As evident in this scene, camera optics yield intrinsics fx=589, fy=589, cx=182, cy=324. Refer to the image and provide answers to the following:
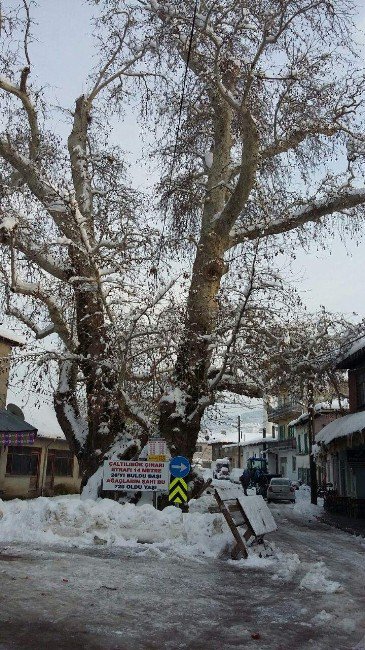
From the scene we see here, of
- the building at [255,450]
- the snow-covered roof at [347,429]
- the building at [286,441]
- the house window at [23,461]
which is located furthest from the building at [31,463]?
the building at [255,450]

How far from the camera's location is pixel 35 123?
1916cm

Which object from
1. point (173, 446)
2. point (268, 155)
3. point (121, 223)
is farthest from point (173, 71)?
point (173, 446)

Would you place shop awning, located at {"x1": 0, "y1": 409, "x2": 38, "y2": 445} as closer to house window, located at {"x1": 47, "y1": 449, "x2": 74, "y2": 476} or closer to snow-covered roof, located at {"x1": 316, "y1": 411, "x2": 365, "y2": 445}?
house window, located at {"x1": 47, "y1": 449, "x2": 74, "y2": 476}

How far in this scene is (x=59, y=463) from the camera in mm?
31422

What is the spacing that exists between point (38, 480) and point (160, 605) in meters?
23.3

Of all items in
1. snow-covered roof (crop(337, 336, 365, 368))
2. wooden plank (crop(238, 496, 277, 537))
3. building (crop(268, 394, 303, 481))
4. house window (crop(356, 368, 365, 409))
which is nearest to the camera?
wooden plank (crop(238, 496, 277, 537))

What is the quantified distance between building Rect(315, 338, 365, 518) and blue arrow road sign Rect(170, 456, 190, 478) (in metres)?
8.47

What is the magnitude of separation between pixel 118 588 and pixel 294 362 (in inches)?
511

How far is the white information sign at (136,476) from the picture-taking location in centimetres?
1533

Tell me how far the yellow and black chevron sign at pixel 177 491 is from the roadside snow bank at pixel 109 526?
1936 mm

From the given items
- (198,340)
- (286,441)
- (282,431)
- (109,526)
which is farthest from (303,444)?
(109,526)

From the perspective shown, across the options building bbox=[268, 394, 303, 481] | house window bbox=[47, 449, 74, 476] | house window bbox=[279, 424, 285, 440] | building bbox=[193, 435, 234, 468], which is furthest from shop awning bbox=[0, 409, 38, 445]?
building bbox=[193, 435, 234, 468]

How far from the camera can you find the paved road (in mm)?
5305

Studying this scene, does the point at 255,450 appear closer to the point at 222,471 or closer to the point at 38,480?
the point at 222,471
